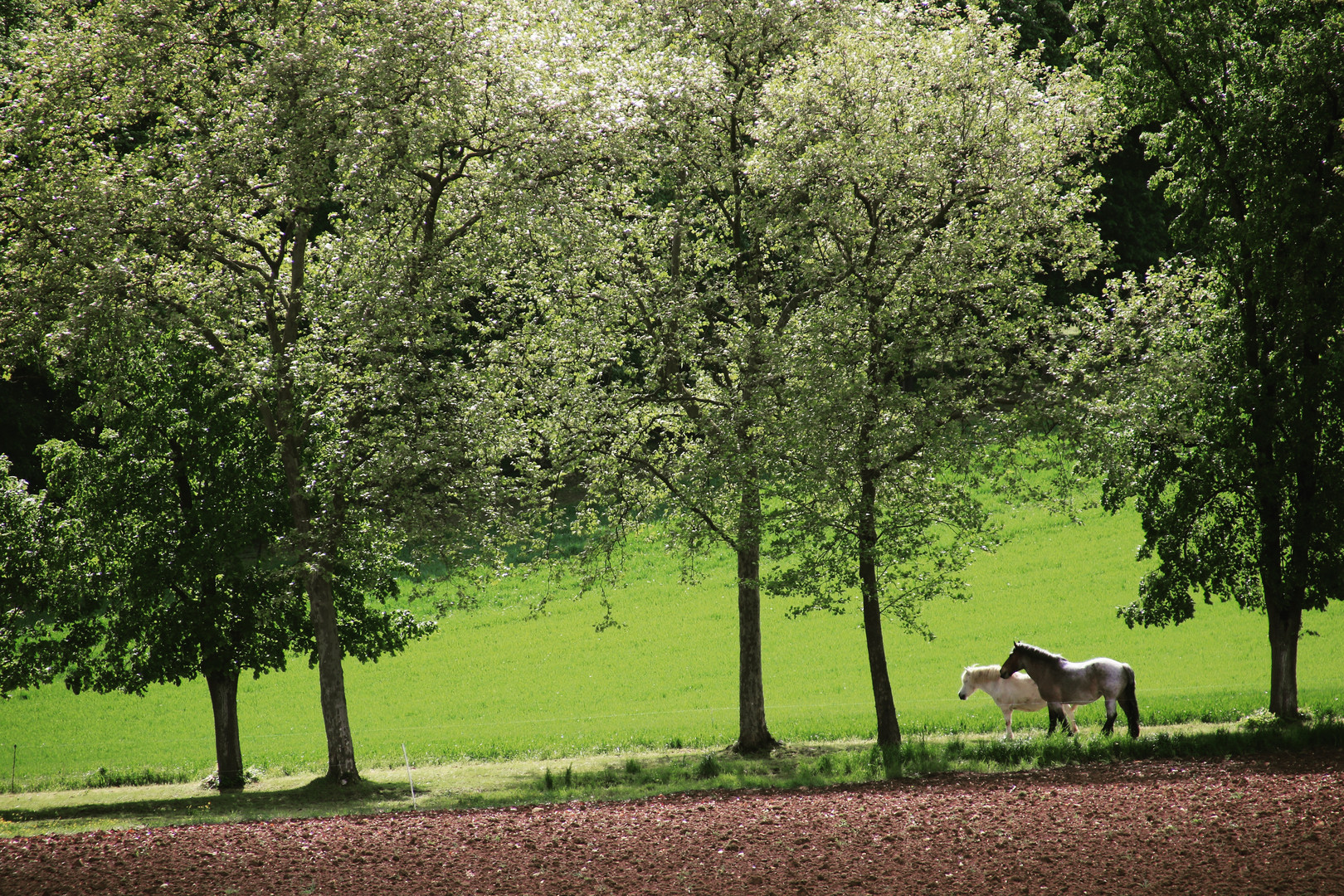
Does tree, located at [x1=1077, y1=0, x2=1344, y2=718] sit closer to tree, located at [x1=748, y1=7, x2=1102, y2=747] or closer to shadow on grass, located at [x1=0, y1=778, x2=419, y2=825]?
tree, located at [x1=748, y1=7, x2=1102, y2=747]

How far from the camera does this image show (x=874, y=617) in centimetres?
1858

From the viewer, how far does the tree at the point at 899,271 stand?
1700 cm

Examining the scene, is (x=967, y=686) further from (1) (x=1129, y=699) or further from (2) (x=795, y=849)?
(2) (x=795, y=849)

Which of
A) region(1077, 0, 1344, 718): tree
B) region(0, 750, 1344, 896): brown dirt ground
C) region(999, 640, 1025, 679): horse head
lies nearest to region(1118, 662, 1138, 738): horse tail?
region(999, 640, 1025, 679): horse head

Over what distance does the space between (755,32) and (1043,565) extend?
25.7 meters

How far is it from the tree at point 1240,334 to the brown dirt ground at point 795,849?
6119 millimetres

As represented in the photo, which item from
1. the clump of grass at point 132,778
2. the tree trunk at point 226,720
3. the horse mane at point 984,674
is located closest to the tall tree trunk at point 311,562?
the tree trunk at point 226,720

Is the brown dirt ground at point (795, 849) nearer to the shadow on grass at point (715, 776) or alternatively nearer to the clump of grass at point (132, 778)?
the shadow on grass at point (715, 776)

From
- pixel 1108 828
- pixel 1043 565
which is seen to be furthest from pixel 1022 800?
pixel 1043 565

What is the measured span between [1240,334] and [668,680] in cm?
1936

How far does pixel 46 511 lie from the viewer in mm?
22328

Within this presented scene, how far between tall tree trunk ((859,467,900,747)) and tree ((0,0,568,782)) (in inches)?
264

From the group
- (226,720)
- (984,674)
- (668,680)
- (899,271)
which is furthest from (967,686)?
(226,720)

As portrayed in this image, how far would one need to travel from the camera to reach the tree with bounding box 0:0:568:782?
54.6 ft
